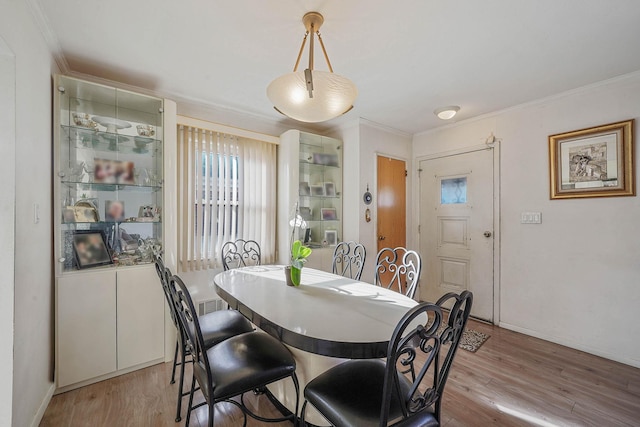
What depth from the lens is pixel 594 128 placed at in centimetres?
259

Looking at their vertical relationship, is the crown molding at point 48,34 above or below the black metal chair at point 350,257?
above

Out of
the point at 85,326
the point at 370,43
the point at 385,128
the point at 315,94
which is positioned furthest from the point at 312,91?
the point at 385,128

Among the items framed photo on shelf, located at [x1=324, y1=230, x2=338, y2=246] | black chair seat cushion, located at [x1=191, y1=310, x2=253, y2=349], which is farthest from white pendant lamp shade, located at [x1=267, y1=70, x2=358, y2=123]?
framed photo on shelf, located at [x1=324, y1=230, x2=338, y2=246]

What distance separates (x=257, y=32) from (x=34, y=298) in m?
2.17

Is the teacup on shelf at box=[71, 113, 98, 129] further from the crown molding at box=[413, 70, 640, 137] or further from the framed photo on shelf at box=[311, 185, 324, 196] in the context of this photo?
the crown molding at box=[413, 70, 640, 137]

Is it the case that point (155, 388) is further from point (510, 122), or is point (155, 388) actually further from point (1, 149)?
point (510, 122)

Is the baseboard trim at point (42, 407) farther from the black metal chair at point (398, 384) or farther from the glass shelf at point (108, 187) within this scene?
the black metal chair at point (398, 384)

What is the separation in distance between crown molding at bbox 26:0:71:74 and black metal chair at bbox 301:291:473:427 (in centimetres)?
254

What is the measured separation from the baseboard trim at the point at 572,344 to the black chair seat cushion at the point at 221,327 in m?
2.91

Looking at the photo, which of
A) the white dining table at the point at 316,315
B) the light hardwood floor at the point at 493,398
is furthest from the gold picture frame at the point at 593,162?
the white dining table at the point at 316,315

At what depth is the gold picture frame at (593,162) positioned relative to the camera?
2.43 metres

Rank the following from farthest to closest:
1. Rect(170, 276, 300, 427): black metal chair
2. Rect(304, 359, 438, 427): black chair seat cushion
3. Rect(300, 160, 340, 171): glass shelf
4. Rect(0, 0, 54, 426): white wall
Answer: Rect(300, 160, 340, 171): glass shelf → Rect(0, 0, 54, 426): white wall → Rect(170, 276, 300, 427): black metal chair → Rect(304, 359, 438, 427): black chair seat cushion

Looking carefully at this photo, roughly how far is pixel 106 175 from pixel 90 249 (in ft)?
2.01

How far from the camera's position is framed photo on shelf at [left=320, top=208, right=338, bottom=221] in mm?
3699
